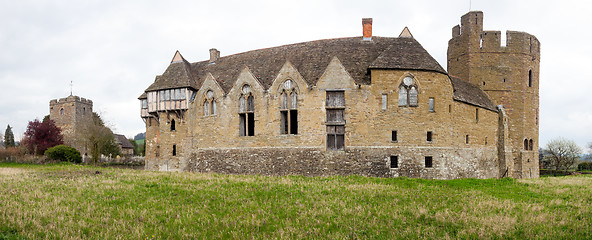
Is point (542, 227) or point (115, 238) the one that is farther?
point (542, 227)

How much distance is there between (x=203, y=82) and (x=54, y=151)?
53.9ft

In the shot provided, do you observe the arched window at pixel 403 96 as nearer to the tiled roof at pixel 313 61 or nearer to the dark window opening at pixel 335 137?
the tiled roof at pixel 313 61

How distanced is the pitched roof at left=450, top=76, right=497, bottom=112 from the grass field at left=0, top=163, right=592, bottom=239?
1084 centimetres

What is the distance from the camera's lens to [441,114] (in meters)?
27.0

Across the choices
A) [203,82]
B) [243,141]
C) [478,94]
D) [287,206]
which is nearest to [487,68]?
[478,94]

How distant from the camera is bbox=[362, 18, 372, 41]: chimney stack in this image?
3170 centimetres

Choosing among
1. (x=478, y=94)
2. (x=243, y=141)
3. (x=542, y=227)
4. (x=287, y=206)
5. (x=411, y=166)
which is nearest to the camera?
(x=542, y=227)

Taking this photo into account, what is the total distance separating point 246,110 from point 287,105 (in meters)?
3.93

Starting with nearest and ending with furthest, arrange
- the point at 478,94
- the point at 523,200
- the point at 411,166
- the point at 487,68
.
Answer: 1. the point at 523,200
2. the point at 411,166
3. the point at 478,94
4. the point at 487,68

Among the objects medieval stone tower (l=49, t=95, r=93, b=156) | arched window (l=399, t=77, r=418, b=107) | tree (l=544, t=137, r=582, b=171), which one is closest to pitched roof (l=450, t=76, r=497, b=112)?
arched window (l=399, t=77, r=418, b=107)

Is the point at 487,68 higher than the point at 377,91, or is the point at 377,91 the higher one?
the point at 487,68

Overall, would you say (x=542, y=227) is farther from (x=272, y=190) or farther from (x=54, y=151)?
(x=54, y=151)

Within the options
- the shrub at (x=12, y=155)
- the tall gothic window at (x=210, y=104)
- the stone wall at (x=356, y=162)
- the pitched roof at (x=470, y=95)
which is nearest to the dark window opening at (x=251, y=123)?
the stone wall at (x=356, y=162)

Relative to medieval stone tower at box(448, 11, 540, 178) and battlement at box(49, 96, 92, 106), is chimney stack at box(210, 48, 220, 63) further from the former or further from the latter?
battlement at box(49, 96, 92, 106)
